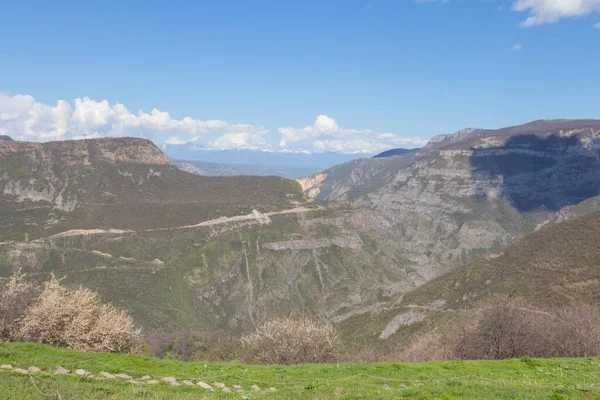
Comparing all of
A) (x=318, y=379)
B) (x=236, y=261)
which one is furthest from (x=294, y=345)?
(x=236, y=261)

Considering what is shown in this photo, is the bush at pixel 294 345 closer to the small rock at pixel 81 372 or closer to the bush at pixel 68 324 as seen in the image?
the bush at pixel 68 324

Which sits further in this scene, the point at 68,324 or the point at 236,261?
the point at 236,261

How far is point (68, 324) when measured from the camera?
128ft

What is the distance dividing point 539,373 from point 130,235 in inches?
5864

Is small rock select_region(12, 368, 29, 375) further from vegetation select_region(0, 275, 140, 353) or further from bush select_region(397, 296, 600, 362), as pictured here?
bush select_region(397, 296, 600, 362)

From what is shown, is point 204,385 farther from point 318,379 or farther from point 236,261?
point 236,261

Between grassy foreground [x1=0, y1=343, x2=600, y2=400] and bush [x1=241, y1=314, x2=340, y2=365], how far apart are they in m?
15.9

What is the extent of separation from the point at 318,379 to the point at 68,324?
25213 mm

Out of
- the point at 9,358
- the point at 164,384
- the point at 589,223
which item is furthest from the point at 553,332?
the point at 589,223

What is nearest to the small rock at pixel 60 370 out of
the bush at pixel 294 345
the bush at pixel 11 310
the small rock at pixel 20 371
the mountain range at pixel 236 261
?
the small rock at pixel 20 371

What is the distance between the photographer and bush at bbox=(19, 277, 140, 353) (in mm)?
37188

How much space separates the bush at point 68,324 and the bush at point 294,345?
51.2 feet

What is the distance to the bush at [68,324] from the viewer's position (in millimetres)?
37188

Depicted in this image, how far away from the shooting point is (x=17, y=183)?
190500 mm
